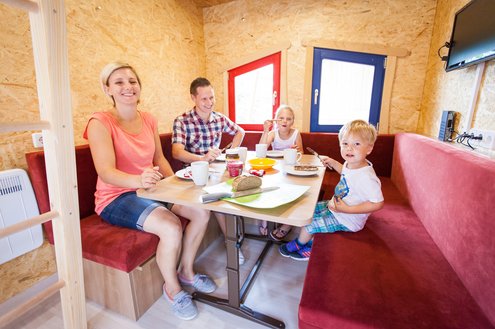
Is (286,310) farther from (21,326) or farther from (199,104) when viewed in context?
(199,104)

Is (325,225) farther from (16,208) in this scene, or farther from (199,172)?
(16,208)

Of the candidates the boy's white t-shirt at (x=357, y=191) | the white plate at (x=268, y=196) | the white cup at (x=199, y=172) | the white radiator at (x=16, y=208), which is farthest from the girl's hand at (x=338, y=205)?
the white radiator at (x=16, y=208)

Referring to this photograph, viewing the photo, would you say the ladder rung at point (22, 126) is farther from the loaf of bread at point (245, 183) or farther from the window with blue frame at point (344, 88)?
the window with blue frame at point (344, 88)

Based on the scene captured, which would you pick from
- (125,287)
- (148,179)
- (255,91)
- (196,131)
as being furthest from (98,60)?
(255,91)

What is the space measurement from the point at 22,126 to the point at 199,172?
0.62 metres

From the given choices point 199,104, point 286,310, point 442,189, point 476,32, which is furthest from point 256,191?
point 476,32

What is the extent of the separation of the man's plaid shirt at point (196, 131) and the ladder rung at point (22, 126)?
1.03 m

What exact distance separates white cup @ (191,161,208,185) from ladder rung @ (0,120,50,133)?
549 millimetres

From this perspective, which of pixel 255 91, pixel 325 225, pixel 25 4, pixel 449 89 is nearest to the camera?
pixel 25 4

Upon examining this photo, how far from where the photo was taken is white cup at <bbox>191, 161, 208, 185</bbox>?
3.51ft

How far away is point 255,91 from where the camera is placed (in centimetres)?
315

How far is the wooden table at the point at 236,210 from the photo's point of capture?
32.0 inches

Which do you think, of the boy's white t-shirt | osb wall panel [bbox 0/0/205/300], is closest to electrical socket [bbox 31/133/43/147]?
osb wall panel [bbox 0/0/205/300]

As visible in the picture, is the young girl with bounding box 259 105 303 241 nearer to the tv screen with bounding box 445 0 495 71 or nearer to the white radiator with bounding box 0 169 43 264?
the tv screen with bounding box 445 0 495 71
